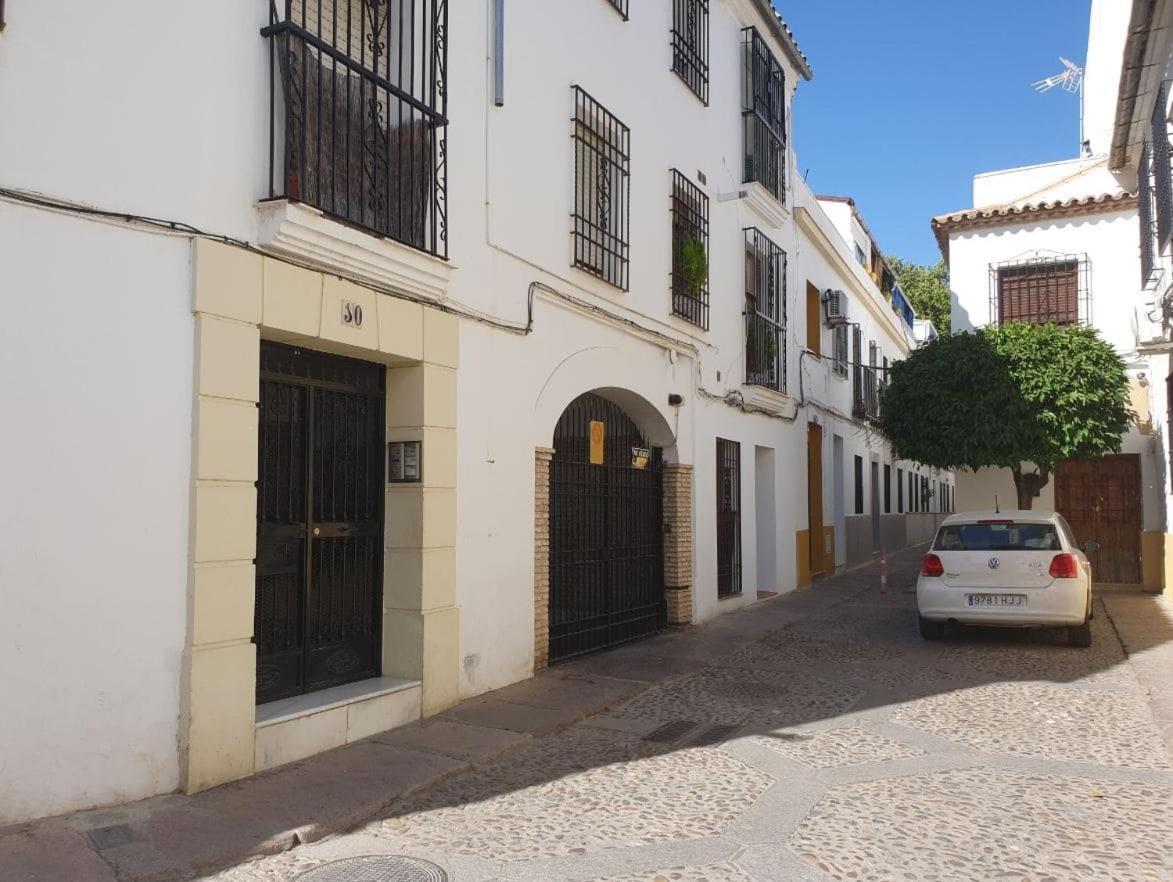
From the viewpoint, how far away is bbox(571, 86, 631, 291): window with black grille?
886cm

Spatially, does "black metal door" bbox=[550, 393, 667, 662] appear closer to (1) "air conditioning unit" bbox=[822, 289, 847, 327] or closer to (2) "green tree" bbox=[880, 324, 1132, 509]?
(2) "green tree" bbox=[880, 324, 1132, 509]

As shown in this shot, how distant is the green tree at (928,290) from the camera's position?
3709 cm

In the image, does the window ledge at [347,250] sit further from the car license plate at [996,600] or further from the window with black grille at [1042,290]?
the window with black grille at [1042,290]

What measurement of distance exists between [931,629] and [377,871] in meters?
7.49

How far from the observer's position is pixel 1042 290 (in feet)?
51.4

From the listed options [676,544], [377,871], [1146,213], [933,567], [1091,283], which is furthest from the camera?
[1091,283]

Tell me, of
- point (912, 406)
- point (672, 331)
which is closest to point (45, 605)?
point (672, 331)

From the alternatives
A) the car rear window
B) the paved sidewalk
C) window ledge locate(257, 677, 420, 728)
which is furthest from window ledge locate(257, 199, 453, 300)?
the car rear window

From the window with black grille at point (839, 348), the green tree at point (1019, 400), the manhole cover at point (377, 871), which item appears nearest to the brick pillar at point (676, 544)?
the green tree at point (1019, 400)

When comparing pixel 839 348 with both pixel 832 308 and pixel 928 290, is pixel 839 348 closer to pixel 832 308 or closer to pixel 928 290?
pixel 832 308

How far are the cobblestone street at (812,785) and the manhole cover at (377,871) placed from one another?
75mm

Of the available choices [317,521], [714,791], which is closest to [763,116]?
[317,521]

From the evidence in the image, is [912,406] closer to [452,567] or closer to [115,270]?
[452,567]

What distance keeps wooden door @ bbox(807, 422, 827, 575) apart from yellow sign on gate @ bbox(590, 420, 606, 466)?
7.54 m
